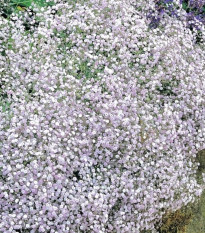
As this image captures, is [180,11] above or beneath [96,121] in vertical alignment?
above

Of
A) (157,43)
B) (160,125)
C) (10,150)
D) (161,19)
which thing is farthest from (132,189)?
(161,19)

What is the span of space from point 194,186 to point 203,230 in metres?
0.80

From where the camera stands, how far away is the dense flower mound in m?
5.11

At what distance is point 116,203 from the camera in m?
5.62

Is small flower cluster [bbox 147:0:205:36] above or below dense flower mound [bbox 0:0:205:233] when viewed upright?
above

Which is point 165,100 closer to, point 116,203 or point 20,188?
point 116,203

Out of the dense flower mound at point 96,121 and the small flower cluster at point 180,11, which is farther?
the small flower cluster at point 180,11

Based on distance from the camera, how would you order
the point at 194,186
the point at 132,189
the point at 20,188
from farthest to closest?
1. the point at 194,186
2. the point at 132,189
3. the point at 20,188

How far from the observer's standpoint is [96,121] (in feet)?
19.2

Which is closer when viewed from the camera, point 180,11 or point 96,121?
point 96,121

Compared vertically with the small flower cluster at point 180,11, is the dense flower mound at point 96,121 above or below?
below

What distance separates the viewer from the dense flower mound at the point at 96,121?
5.11m

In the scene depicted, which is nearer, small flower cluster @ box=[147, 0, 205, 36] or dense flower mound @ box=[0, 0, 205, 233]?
dense flower mound @ box=[0, 0, 205, 233]

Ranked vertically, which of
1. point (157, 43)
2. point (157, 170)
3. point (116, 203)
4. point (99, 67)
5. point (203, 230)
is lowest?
point (203, 230)
